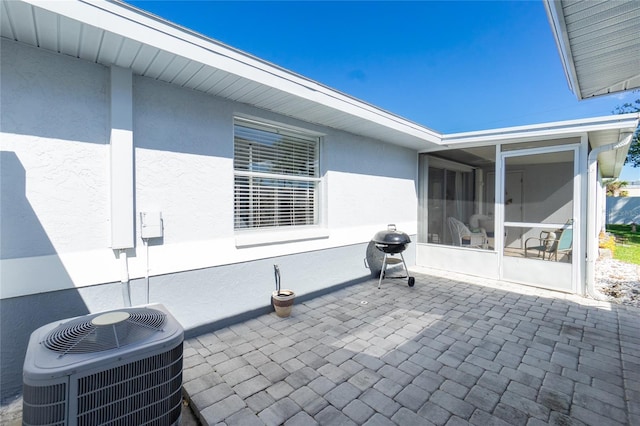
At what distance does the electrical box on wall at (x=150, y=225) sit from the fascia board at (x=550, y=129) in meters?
5.97

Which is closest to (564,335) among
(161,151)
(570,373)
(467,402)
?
(570,373)

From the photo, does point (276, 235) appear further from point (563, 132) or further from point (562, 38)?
point (563, 132)

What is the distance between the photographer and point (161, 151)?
3350mm

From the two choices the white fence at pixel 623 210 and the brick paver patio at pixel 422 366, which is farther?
the white fence at pixel 623 210

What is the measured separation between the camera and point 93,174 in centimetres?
290

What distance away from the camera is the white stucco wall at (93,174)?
99.7 inches

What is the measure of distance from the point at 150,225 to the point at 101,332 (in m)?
1.53

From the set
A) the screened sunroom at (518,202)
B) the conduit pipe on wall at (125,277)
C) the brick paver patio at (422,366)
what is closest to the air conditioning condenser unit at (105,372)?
the brick paver patio at (422,366)

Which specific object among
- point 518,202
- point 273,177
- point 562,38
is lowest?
point 518,202

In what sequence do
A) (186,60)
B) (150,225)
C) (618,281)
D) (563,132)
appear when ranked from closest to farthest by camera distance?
(186,60) → (150,225) → (563,132) → (618,281)

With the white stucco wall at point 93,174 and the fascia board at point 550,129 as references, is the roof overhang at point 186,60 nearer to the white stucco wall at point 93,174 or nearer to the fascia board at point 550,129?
the fascia board at point 550,129

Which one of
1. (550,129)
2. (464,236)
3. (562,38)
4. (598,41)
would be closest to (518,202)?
(464,236)

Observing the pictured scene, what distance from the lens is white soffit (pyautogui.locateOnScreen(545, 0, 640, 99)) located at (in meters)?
2.38

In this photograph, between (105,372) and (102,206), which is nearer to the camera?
(105,372)
